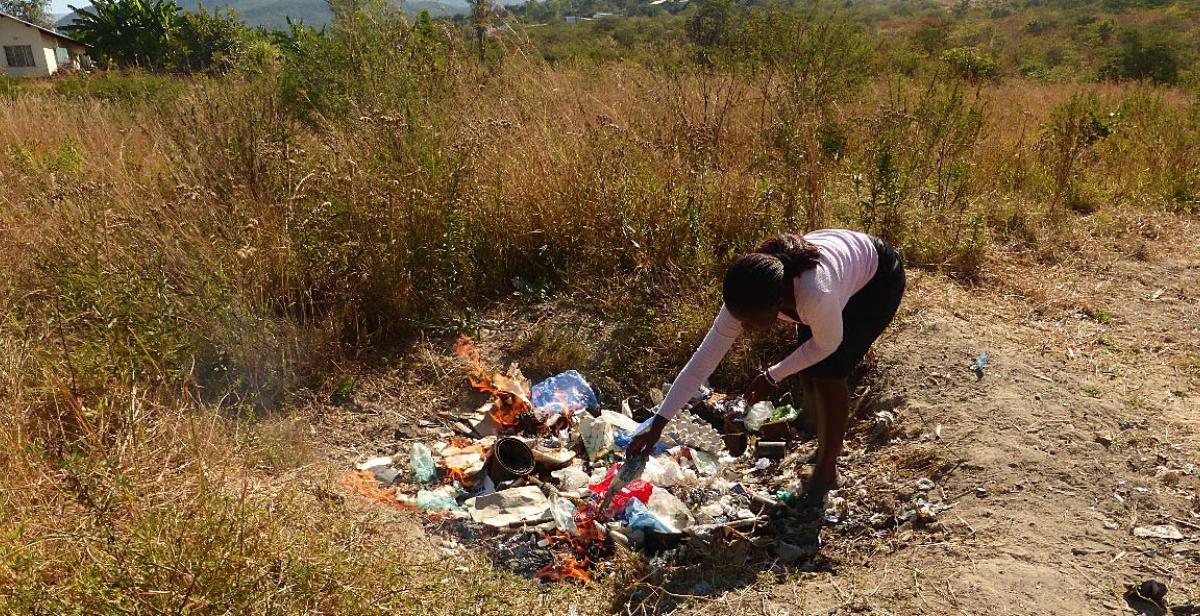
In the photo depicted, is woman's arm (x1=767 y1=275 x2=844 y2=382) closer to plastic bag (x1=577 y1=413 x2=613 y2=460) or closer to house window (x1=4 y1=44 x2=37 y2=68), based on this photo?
plastic bag (x1=577 y1=413 x2=613 y2=460)

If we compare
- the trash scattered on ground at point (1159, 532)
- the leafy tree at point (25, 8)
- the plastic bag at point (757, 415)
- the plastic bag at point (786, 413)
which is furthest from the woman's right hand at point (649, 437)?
the leafy tree at point (25, 8)

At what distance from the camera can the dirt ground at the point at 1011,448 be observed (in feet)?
7.98

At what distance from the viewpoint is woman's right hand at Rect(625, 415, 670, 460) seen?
103 inches

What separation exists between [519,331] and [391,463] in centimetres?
110

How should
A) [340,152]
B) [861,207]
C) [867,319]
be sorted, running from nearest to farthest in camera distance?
1. [867,319]
2. [340,152]
3. [861,207]

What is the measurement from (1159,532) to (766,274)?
1.66 meters

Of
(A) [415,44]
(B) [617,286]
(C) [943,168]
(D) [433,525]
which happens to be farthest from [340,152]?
(C) [943,168]

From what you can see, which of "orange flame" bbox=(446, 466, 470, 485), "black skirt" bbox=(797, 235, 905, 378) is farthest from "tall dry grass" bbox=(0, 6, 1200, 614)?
"black skirt" bbox=(797, 235, 905, 378)

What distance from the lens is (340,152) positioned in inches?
162

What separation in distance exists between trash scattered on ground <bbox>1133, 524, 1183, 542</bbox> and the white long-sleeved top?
1215mm

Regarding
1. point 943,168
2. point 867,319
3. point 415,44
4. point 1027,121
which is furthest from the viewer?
point 1027,121

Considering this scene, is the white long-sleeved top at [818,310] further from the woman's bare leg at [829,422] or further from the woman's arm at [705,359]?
the woman's bare leg at [829,422]

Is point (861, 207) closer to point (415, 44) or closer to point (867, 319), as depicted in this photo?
point (867, 319)

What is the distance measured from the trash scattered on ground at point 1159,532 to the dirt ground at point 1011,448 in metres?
0.02
